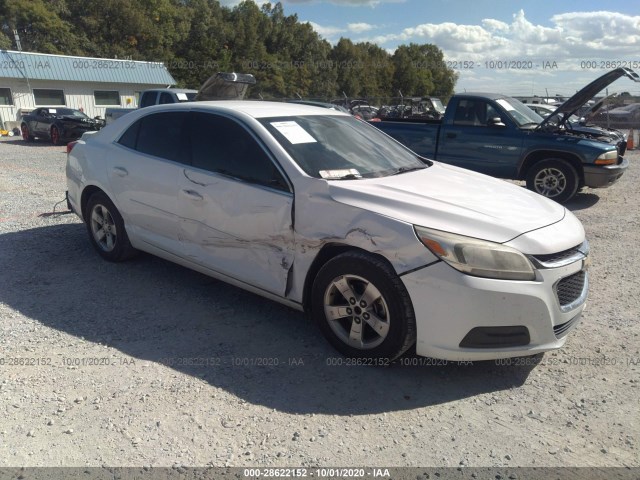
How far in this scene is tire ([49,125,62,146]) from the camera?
1959 centimetres

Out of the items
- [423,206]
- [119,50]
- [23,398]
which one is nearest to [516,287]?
→ [423,206]

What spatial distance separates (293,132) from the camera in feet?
13.0

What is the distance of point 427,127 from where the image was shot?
31.6ft

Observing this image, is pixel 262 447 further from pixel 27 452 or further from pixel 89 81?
pixel 89 81

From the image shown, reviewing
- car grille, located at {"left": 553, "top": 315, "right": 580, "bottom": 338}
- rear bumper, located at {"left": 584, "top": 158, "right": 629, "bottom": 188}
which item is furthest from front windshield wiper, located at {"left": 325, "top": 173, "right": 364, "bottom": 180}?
rear bumper, located at {"left": 584, "top": 158, "right": 629, "bottom": 188}

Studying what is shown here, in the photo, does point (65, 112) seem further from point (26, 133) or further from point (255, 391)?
point (255, 391)

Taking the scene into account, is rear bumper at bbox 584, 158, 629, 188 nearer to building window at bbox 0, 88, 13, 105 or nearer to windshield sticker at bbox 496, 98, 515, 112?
windshield sticker at bbox 496, 98, 515, 112

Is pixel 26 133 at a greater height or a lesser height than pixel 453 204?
lesser

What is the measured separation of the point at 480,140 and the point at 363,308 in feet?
22.3

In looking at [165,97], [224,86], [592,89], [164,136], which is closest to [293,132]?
[164,136]

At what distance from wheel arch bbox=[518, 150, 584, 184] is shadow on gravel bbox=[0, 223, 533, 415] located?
20.7ft

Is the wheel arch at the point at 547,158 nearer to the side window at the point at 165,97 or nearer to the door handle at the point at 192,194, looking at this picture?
the door handle at the point at 192,194

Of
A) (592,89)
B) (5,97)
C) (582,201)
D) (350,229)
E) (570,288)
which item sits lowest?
(582,201)

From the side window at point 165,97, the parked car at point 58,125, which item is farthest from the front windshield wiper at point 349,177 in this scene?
the parked car at point 58,125
